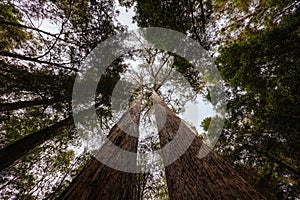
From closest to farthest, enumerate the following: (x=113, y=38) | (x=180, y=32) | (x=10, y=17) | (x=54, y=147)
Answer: (x=10, y=17) < (x=180, y=32) < (x=113, y=38) < (x=54, y=147)

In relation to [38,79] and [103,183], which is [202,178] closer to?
[103,183]

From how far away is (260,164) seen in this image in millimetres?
4402

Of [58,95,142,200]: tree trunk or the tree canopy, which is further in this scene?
the tree canopy

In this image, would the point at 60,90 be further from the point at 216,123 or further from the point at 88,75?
the point at 216,123

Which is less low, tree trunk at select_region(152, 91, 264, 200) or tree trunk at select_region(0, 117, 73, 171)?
tree trunk at select_region(152, 91, 264, 200)

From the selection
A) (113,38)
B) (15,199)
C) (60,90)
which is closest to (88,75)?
(60,90)

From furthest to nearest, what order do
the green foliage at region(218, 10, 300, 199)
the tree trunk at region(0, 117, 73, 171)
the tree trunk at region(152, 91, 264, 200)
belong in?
the tree trunk at region(0, 117, 73, 171)
the green foliage at region(218, 10, 300, 199)
the tree trunk at region(152, 91, 264, 200)

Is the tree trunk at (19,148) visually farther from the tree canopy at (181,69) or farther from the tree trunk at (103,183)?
the tree trunk at (103,183)

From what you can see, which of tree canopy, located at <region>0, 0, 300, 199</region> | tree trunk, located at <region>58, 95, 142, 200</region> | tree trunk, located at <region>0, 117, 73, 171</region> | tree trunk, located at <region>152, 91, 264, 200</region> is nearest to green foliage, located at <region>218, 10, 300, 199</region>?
tree canopy, located at <region>0, 0, 300, 199</region>

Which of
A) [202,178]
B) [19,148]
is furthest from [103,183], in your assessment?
[19,148]

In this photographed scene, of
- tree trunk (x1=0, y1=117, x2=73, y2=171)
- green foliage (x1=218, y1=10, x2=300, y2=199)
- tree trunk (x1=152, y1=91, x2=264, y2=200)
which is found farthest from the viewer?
tree trunk (x1=0, y1=117, x2=73, y2=171)

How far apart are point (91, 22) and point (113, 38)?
33.6 inches

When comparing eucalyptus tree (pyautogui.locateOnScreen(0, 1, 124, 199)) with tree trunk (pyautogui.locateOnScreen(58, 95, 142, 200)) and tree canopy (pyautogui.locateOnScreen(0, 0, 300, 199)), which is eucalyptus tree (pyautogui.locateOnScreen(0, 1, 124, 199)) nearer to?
tree canopy (pyautogui.locateOnScreen(0, 0, 300, 199))

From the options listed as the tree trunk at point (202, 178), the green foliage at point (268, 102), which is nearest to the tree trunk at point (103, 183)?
the tree trunk at point (202, 178)
